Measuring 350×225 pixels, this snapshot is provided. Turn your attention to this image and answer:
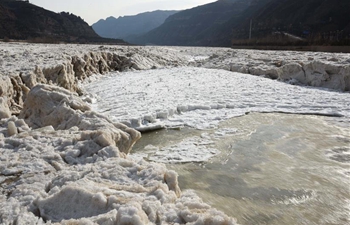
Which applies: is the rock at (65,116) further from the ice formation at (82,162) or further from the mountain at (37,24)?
the mountain at (37,24)

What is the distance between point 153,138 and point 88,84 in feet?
20.2

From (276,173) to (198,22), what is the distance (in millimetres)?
120073

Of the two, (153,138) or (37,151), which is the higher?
(37,151)

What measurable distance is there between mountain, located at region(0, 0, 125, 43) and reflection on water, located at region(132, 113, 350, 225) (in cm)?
3896

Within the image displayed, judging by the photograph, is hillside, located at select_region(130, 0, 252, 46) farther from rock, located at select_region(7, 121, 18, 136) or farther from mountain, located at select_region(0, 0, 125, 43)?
rock, located at select_region(7, 121, 18, 136)

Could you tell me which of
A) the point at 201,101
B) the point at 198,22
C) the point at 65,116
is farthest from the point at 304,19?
the point at 198,22

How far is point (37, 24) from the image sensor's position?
47.3 metres

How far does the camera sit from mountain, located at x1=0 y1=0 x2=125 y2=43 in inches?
1588

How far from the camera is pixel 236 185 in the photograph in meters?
3.20

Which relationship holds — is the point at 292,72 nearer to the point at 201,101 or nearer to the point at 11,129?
the point at 201,101

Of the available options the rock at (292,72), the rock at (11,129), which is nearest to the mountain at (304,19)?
the rock at (292,72)

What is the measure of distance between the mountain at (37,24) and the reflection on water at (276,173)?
3896 centimetres

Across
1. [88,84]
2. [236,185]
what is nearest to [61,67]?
[88,84]

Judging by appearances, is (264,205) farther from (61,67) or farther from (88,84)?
(88,84)
